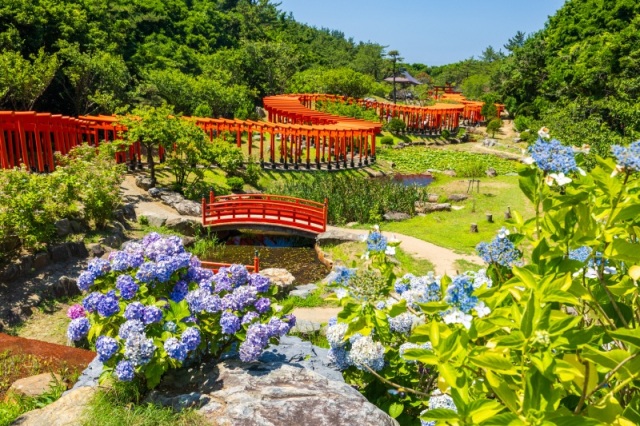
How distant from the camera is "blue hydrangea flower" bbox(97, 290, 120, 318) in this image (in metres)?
3.99

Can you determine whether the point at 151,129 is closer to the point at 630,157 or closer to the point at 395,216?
the point at 395,216

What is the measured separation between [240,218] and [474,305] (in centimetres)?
1510

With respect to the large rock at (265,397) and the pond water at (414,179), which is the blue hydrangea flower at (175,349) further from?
the pond water at (414,179)

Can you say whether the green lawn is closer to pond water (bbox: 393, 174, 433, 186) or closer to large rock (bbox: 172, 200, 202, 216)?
pond water (bbox: 393, 174, 433, 186)

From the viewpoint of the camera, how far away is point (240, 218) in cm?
1692

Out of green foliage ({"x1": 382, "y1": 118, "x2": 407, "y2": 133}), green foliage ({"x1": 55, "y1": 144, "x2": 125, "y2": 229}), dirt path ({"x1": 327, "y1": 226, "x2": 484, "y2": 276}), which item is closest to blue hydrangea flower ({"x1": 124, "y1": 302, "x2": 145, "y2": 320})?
dirt path ({"x1": 327, "y1": 226, "x2": 484, "y2": 276})

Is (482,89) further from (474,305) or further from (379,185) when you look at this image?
(474,305)

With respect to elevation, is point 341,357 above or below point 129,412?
above

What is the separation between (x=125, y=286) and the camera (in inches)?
161

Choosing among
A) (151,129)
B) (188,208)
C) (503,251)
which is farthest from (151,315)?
(151,129)

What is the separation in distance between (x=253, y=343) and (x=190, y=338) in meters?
0.49

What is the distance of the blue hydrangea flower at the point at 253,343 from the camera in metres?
3.99

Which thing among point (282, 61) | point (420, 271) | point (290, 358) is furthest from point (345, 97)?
point (290, 358)

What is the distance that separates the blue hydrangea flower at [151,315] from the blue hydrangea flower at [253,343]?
2.35 feet
